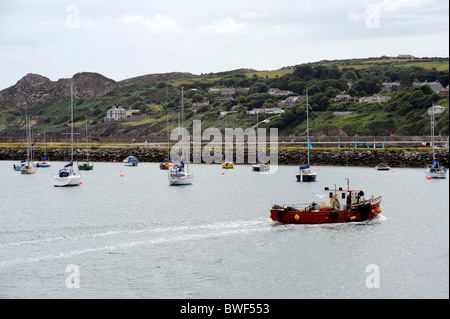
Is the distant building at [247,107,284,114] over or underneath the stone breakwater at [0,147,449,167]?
over

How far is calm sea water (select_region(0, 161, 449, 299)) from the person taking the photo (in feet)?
100

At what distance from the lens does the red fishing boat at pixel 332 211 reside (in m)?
44.1

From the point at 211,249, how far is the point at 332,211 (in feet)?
35.9

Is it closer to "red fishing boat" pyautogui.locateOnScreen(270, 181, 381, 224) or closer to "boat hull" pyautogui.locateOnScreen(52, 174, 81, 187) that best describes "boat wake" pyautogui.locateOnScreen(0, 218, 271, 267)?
"red fishing boat" pyautogui.locateOnScreen(270, 181, 381, 224)

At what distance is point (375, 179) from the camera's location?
275 ft

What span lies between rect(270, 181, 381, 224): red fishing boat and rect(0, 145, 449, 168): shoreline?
55.0 meters

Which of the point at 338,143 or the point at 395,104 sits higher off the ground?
the point at 395,104

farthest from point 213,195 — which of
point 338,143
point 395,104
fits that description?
point 395,104

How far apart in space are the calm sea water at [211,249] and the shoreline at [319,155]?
36.4 m

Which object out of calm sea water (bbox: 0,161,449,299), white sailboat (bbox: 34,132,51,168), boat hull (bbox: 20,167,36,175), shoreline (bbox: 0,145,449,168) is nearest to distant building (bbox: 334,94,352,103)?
shoreline (bbox: 0,145,449,168)

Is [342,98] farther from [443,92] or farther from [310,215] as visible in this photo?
[310,215]

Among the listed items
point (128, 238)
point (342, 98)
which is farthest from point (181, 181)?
point (342, 98)
